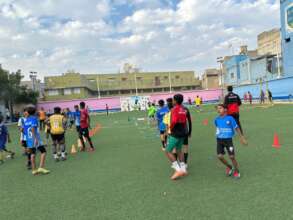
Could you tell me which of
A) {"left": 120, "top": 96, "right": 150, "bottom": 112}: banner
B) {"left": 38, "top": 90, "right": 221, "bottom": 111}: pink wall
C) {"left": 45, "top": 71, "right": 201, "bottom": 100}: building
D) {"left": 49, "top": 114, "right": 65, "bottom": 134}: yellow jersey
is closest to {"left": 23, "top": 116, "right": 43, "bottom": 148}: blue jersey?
{"left": 49, "top": 114, "right": 65, "bottom": 134}: yellow jersey

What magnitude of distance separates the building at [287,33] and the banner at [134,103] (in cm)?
2424

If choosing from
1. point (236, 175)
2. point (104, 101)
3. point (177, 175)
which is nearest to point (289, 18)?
point (104, 101)

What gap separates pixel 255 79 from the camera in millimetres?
50719

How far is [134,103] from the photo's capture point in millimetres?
49844

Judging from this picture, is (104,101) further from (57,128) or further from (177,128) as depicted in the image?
(177,128)

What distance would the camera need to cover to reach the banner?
49.7 m

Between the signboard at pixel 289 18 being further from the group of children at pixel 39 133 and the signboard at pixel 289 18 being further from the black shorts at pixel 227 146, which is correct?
the black shorts at pixel 227 146

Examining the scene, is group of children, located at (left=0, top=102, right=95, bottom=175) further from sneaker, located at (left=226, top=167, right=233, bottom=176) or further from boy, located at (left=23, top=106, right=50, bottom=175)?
sneaker, located at (left=226, top=167, right=233, bottom=176)

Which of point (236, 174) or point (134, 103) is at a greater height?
point (134, 103)

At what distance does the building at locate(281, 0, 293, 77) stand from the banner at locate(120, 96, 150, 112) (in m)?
24.2

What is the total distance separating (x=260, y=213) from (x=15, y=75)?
4055 centimetres

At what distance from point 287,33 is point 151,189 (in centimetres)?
3831

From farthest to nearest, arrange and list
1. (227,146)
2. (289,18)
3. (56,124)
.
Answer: (289,18), (56,124), (227,146)

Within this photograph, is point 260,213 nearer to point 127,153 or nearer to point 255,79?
point 127,153
